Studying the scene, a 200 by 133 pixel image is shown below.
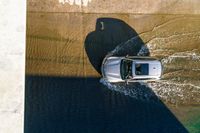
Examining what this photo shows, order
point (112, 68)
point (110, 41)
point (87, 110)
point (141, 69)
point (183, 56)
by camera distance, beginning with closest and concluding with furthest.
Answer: point (141, 69) → point (112, 68) → point (87, 110) → point (110, 41) → point (183, 56)

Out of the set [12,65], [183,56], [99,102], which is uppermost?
[183,56]

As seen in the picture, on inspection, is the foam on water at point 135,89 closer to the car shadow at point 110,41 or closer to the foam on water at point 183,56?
the car shadow at point 110,41

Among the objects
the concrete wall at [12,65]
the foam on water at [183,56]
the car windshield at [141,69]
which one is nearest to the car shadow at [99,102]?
the foam on water at [183,56]

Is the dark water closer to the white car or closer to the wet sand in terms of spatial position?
the wet sand

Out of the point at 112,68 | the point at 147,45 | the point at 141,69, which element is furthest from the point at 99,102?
the point at 147,45

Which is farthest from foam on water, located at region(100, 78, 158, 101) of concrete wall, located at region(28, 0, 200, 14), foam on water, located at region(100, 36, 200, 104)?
concrete wall, located at region(28, 0, 200, 14)

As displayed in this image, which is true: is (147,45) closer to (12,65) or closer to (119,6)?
(119,6)

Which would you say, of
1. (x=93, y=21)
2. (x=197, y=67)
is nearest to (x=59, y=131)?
(x=93, y=21)
